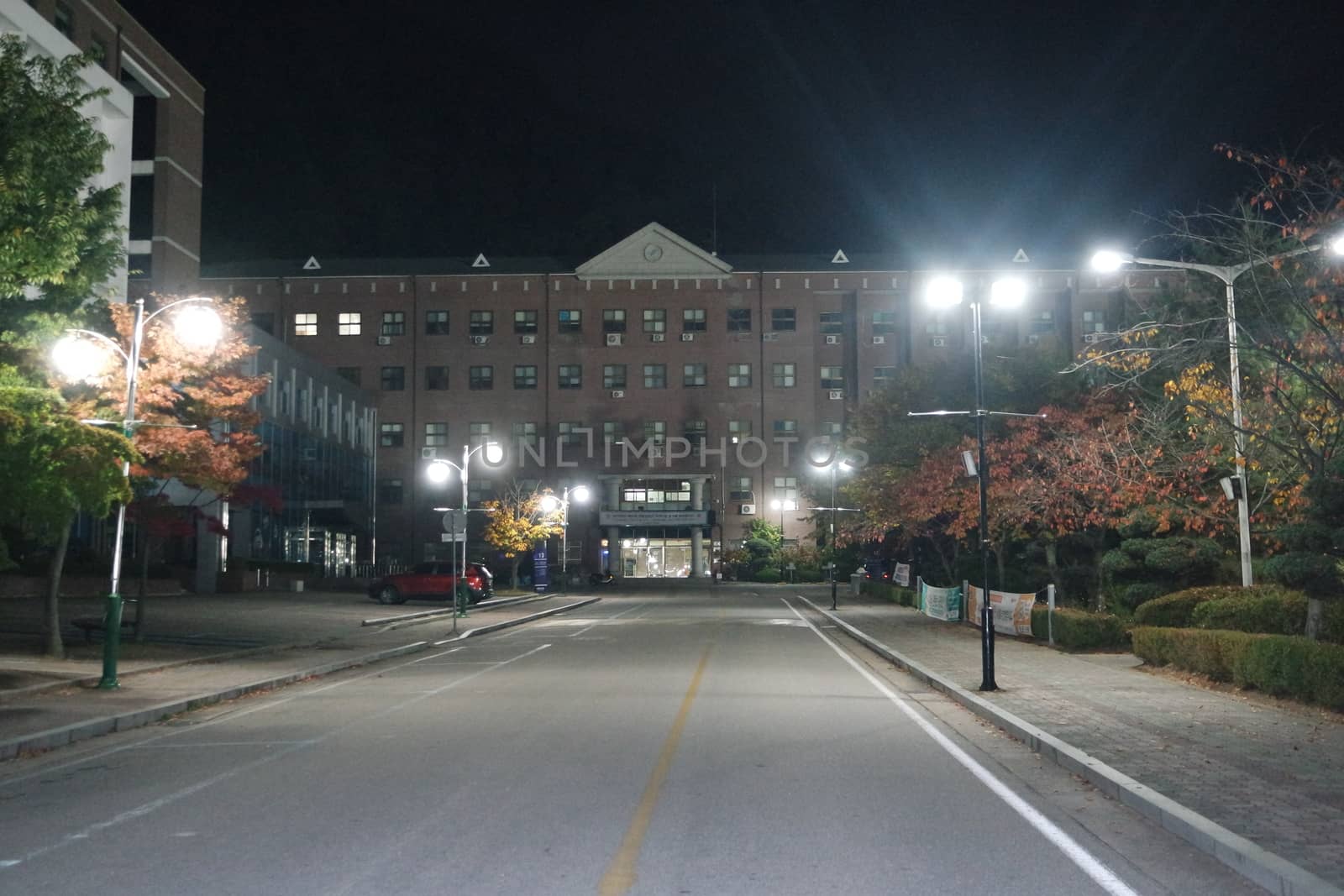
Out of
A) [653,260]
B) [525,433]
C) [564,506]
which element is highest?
[653,260]

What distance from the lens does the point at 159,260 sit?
5303 cm

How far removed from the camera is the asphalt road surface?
719 cm

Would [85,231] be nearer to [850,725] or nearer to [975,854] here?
[850,725]

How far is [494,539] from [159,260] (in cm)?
2061

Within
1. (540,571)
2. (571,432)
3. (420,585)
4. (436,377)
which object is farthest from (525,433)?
(420,585)

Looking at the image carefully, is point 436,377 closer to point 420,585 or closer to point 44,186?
point 420,585

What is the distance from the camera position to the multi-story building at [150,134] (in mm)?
43438

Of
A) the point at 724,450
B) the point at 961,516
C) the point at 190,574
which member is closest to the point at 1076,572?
the point at 961,516

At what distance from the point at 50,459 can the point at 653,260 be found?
215ft

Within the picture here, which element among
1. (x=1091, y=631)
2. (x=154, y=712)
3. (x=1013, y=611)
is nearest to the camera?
(x=154, y=712)

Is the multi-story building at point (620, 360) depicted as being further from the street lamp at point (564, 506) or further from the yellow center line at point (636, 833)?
the yellow center line at point (636, 833)

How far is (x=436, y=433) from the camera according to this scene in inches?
3270

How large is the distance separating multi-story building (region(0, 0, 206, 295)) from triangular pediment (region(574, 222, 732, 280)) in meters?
30.3

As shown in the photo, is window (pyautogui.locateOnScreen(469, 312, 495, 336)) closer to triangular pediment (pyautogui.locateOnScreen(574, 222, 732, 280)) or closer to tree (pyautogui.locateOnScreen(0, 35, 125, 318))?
triangular pediment (pyautogui.locateOnScreen(574, 222, 732, 280))
